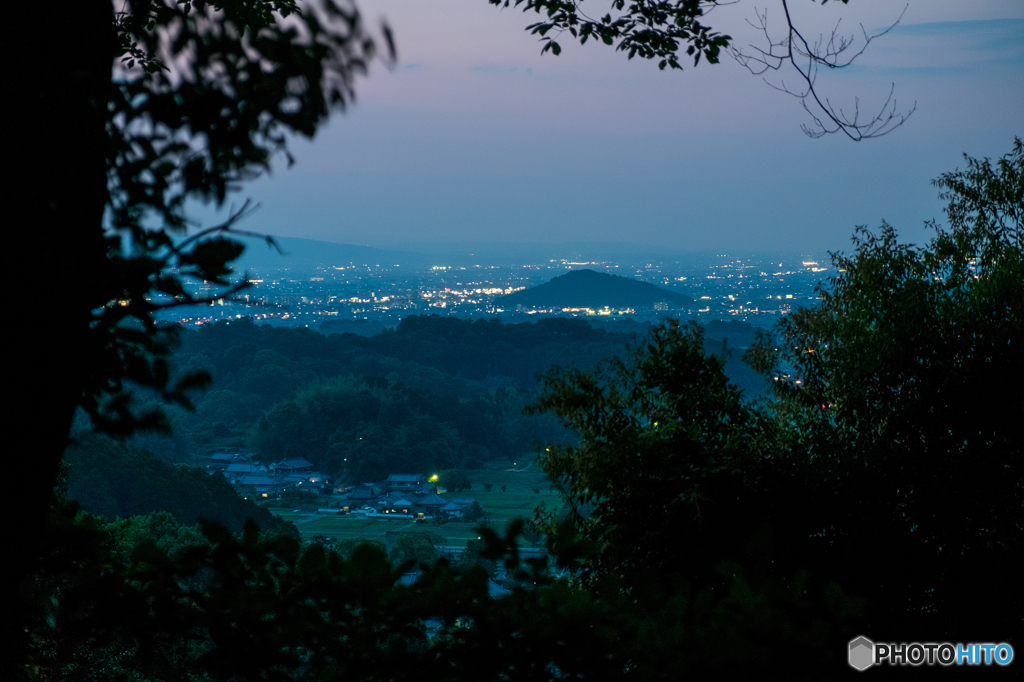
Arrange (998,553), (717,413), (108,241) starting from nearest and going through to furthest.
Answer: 1. (108,241)
2. (998,553)
3. (717,413)

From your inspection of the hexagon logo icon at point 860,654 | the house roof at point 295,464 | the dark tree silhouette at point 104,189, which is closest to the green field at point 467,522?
the house roof at point 295,464

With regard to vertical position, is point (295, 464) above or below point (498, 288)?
below

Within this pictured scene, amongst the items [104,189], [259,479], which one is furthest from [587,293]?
[104,189]

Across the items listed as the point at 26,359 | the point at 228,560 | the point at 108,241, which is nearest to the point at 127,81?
the point at 108,241

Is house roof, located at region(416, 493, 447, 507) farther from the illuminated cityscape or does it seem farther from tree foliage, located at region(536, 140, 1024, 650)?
tree foliage, located at region(536, 140, 1024, 650)

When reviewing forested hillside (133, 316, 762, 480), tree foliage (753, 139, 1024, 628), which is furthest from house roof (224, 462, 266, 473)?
tree foliage (753, 139, 1024, 628)

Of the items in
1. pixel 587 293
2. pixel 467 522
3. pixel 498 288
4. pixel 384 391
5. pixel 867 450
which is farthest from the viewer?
pixel 498 288

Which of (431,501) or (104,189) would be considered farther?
(431,501)

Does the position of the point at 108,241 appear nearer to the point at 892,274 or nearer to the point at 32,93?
the point at 32,93

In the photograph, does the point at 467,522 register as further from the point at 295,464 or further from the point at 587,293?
the point at 587,293
